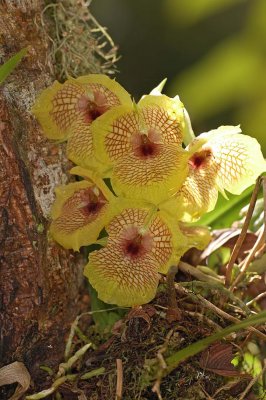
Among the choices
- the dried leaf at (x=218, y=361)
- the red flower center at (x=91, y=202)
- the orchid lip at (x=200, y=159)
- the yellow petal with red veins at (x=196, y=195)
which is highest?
the orchid lip at (x=200, y=159)

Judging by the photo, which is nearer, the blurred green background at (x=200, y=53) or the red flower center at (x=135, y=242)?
the red flower center at (x=135, y=242)

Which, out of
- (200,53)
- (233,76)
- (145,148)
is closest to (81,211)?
(145,148)

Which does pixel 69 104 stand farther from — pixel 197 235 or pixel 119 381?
pixel 119 381

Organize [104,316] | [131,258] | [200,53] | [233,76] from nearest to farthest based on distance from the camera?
[131,258]
[104,316]
[233,76]
[200,53]

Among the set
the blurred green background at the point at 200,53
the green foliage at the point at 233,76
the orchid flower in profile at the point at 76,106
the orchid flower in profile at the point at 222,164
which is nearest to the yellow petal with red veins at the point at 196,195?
the orchid flower in profile at the point at 222,164

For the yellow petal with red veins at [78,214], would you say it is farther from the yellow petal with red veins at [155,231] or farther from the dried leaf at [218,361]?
the dried leaf at [218,361]
